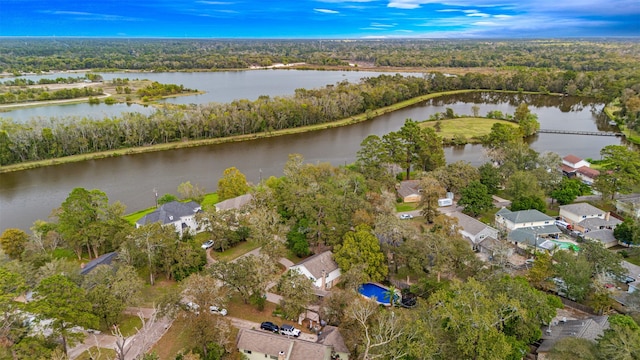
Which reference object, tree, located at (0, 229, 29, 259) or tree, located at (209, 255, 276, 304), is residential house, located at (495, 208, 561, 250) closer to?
tree, located at (209, 255, 276, 304)

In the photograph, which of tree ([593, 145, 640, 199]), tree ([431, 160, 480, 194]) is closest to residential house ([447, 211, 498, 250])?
tree ([431, 160, 480, 194])

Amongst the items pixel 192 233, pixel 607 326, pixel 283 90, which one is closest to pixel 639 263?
pixel 607 326

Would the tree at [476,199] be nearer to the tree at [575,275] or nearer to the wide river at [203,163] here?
the tree at [575,275]

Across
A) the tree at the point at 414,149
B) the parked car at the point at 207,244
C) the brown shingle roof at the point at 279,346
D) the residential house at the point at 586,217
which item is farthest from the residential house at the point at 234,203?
the residential house at the point at 586,217

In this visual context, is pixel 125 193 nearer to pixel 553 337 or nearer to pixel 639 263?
pixel 553 337

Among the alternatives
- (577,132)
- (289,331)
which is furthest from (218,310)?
(577,132)

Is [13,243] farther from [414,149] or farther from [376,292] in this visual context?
[414,149]
